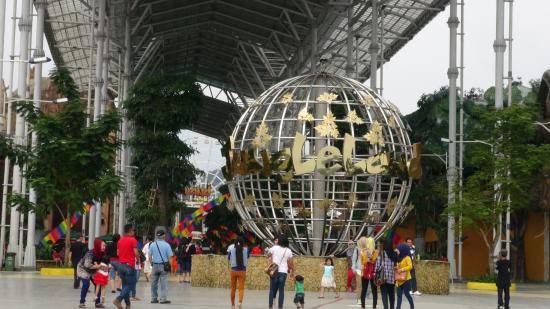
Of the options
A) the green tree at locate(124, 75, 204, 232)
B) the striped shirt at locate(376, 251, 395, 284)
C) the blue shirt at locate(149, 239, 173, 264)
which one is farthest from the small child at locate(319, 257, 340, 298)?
the green tree at locate(124, 75, 204, 232)

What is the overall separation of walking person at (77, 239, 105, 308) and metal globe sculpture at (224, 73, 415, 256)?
8.88 meters

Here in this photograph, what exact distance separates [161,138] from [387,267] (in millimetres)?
35869

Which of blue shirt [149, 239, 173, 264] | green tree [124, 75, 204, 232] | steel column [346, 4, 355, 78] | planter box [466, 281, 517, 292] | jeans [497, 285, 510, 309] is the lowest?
planter box [466, 281, 517, 292]

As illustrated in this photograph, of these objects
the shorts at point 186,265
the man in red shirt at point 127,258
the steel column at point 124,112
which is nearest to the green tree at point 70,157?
the shorts at point 186,265

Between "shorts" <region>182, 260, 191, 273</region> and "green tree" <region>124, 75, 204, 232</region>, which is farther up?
"green tree" <region>124, 75, 204, 232</region>

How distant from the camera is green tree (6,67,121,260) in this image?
33.2 metres

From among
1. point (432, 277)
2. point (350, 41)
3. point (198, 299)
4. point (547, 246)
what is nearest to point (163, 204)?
point (350, 41)

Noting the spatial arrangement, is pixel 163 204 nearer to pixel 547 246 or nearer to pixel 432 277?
pixel 547 246

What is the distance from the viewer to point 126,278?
1909cm

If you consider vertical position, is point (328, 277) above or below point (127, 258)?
below

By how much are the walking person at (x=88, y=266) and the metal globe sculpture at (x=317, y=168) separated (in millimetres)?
8879

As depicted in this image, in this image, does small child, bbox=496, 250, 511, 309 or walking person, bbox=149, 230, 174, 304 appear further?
small child, bbox=496, 250, 511, 309

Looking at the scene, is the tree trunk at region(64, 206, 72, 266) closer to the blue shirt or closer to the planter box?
the blue shirt

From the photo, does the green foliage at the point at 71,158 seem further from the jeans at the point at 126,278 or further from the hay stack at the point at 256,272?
the jeans at the point at 126,278
